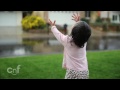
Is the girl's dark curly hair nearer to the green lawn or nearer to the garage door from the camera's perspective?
the green lawn

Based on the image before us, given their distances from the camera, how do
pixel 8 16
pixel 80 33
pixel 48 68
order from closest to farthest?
pixel 80 33 < pixel 48 68 < pixel 8 16

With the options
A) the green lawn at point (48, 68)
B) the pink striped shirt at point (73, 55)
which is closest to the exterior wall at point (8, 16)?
the green lawn at point (48, 68)

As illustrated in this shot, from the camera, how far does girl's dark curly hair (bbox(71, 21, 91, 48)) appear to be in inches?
118

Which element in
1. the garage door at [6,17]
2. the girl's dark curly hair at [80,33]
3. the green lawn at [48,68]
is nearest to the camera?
the girl's dark curly hair at [80,33]

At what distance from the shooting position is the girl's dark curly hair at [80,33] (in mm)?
2986

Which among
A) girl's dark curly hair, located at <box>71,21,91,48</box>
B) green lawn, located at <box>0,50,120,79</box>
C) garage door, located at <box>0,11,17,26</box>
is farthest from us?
garage door, located at <box>0,11,17,26</box>

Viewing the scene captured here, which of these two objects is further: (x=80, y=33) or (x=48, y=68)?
(x=48, y=68)

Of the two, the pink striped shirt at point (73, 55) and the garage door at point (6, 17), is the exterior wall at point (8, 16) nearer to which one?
the garage door at point (6, 17)

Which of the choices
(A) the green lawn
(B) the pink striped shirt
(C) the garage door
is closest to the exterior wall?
(C) the garage door

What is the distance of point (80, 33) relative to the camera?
118 inches

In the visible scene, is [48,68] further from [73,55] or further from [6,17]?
[73,55]

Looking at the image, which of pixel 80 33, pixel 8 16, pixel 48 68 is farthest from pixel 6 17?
pixel 80 33
